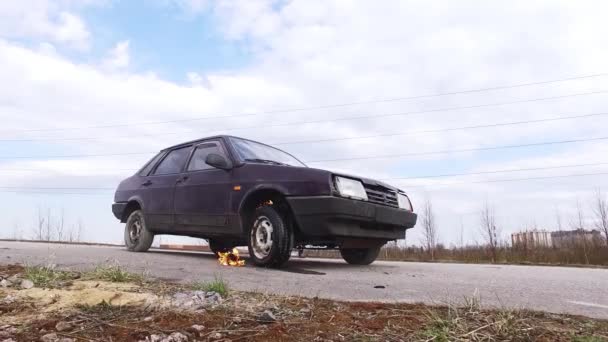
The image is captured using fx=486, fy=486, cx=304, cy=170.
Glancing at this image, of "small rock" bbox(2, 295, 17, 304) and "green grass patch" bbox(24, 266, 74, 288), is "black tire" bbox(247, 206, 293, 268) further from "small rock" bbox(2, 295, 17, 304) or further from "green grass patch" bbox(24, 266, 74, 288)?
"small rock" bbox(2, 295, 17, 304)

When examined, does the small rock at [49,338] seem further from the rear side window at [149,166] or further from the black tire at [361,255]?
the rear side window at [149,166]

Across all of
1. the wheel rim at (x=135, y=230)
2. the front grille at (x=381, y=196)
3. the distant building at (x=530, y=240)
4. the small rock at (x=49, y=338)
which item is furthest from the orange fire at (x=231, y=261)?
the distant building at (x=530, y=240)

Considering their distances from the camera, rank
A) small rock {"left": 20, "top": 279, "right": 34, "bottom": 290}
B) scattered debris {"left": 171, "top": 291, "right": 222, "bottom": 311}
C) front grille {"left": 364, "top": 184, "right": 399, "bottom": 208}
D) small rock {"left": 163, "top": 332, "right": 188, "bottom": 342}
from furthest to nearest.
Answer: front grille {"left": 364, "top": 184, "right": 399, "bottom": 208}, small rock {"left": 20, "top": 279, "right": 34, "bottom": 290}, scattered debris {"left": 171, "top": 291, "right": 222, "bottom": 311}, small rock {"left": 163, "top": 332, "right": 188, "bottom": 342}

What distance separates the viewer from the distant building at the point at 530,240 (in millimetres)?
19453

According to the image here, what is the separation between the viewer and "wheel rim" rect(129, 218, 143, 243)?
7220 mm

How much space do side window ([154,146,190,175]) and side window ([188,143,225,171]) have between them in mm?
224

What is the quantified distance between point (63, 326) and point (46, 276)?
1373 mm

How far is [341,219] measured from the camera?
492cm

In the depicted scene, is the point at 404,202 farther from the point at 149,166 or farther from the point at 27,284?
the point at 27,284

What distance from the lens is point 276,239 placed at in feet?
16.6

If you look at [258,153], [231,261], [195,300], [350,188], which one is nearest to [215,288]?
[195,300]

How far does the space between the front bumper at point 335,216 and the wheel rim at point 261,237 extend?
1.32 ft

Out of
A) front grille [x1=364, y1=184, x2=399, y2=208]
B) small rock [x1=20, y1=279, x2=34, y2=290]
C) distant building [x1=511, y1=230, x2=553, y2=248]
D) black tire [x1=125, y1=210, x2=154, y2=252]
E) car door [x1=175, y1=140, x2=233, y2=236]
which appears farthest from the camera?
distant building [x1=511, y1=230, x2=553, y2=248]

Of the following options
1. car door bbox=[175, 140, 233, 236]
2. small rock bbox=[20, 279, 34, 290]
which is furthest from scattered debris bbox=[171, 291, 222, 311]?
car door bbox=[175, 140, 233, 236]
